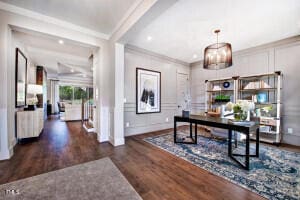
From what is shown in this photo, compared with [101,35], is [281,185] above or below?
below

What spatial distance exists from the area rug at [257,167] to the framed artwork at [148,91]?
4.79 ft

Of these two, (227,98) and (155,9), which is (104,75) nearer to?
(155,9)

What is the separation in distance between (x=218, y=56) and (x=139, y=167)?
101 inches

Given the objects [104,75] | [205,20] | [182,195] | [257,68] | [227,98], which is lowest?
[182,195]

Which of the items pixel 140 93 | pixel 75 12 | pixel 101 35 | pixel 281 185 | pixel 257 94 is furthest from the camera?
pixel 140 93

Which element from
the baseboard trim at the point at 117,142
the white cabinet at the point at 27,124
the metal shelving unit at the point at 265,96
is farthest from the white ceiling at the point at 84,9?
the metal shelving unit at the point at 265,96

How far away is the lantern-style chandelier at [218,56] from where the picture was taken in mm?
2572

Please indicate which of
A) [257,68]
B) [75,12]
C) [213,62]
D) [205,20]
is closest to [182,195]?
[213,62]

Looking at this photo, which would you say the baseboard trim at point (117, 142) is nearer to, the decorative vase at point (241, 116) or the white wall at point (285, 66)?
the decorative vase at point (241, 116)

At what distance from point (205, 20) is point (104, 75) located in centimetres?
267

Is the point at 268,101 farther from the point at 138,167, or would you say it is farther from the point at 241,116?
the point at 138,167

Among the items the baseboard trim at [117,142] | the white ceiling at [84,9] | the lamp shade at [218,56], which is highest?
the white ceiling at [84,9]

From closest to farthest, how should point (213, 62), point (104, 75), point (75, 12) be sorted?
1. point (75, 12)
2. point (213, 62)
3. point (104, 75)

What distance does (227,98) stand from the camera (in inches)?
173
